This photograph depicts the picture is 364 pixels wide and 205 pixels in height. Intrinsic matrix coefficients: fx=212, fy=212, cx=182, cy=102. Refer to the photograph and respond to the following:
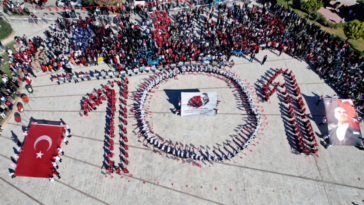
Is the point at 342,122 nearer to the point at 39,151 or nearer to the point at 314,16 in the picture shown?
the point at 314,16

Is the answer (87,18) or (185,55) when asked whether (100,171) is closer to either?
(185,55)

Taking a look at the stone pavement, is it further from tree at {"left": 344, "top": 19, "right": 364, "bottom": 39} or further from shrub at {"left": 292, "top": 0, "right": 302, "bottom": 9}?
shrub at {"left": 292, "top": 0, "right": 302, "bottom": 9}

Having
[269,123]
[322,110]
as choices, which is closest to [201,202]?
[269,123]

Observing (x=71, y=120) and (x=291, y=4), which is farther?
(x=291, y=4)

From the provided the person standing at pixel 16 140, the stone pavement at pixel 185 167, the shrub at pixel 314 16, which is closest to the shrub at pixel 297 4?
the shrub at pixel 314 16

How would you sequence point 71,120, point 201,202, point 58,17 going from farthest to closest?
point 58,17 → point 71,120 → point 201,202

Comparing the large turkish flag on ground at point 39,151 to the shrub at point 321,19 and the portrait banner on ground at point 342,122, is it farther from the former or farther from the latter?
the shrub at point 321,19
